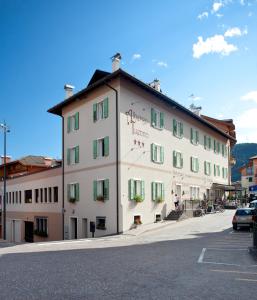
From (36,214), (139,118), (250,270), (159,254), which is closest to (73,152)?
(139,118)

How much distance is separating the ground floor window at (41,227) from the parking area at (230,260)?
21747 millimetres

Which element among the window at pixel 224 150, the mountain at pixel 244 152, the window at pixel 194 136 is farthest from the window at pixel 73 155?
the mountain at pixel 244 152

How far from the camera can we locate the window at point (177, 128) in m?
34.5

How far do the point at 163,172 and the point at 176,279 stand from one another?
22285 mm

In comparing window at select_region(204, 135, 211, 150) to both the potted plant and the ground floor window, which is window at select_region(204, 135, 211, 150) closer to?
the potted plant

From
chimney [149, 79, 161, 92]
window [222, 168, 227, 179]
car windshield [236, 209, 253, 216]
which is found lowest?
car windshield [236, 209, 253, 216]

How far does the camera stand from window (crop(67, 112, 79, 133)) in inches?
1256

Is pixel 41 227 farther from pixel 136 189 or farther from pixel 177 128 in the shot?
pixel 177 128

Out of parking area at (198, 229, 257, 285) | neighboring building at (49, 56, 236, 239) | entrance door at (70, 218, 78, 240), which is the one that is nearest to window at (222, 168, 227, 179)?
neighboring building at (49, 56, 236, 239)

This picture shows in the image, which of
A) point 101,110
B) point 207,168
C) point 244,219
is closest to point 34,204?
point 101,110

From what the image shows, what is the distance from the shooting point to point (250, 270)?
36.7 ft

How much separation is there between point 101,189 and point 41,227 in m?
13.4

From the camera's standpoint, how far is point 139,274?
10.4 meters

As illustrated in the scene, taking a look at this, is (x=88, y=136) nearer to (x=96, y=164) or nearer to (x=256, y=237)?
(x=96, y=164)
